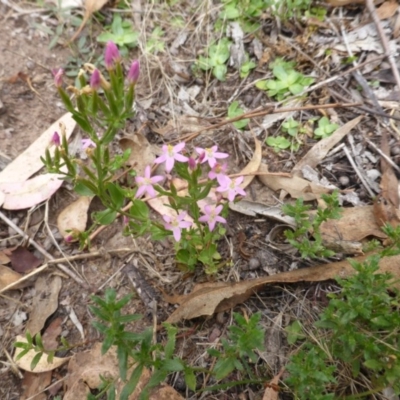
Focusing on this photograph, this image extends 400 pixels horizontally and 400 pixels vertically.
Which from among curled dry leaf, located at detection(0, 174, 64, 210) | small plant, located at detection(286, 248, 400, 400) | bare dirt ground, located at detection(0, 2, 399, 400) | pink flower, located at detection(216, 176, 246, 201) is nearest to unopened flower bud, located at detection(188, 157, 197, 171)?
pink flower, located at detection(216, 176, 246, 201)

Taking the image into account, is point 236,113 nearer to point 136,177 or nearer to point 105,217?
point 136,177

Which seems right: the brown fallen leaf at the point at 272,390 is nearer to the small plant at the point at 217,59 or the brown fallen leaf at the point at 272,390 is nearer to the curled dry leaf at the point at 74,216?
the curled dry leaf at the point at 74,216

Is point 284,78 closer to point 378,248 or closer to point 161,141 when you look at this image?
point 161,141

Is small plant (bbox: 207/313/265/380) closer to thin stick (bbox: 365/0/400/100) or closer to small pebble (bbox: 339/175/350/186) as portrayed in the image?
A: small pebble (bbox: 339/175/350/186)

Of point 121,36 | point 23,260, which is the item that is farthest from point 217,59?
point 23,260

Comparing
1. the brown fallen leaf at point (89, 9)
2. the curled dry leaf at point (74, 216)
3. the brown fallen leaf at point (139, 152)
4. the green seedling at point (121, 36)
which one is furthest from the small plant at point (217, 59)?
the curled dry leaf at point (74, 216)

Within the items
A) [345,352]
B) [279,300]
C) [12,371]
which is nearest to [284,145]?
[279,300]
